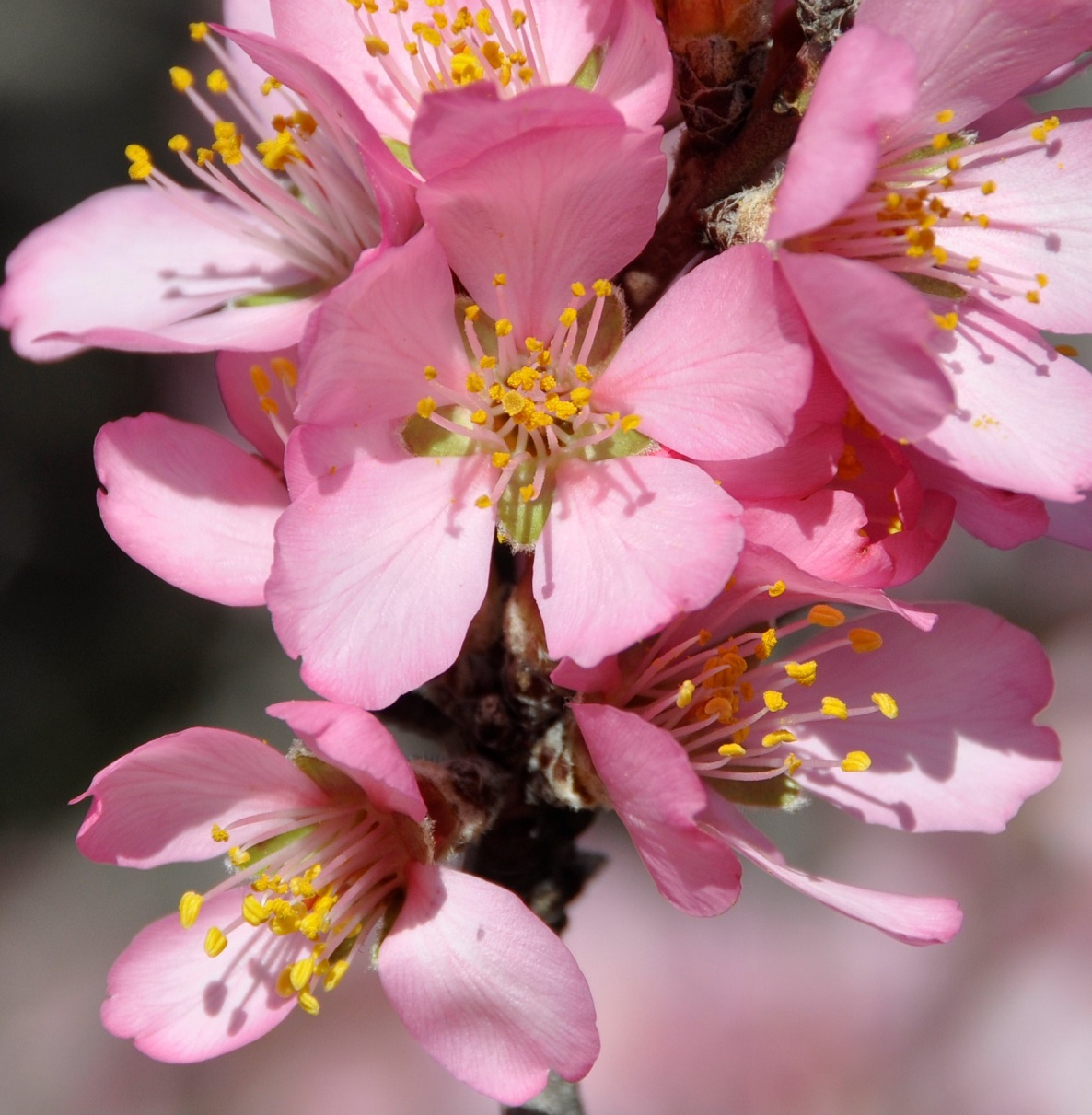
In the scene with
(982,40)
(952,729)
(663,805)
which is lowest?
(952,729)

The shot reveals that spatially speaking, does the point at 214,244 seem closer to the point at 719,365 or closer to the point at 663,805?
the point at 719,365

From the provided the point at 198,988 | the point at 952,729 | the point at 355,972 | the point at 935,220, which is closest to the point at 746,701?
the point at 952,729

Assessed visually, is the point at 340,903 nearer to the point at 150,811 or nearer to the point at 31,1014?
the point at 150,811

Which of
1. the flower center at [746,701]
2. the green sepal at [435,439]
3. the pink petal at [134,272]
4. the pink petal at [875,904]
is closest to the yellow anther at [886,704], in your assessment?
the flower center at [746,701]

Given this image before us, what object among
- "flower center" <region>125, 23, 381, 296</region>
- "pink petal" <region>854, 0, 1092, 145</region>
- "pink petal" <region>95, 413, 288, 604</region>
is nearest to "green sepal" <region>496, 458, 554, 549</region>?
"pink petal" <region>95, 413, 288, 604</region>

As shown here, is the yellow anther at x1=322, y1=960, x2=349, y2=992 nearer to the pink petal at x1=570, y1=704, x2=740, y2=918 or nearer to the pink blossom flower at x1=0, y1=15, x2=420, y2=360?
the pink petal at x1=570, y1=704, x2=740, y2=918

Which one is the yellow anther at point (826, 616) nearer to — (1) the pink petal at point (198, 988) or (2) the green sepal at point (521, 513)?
(2) the green sepal at point (521, 513)

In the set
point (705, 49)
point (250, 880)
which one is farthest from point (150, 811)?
point (705, 49)
